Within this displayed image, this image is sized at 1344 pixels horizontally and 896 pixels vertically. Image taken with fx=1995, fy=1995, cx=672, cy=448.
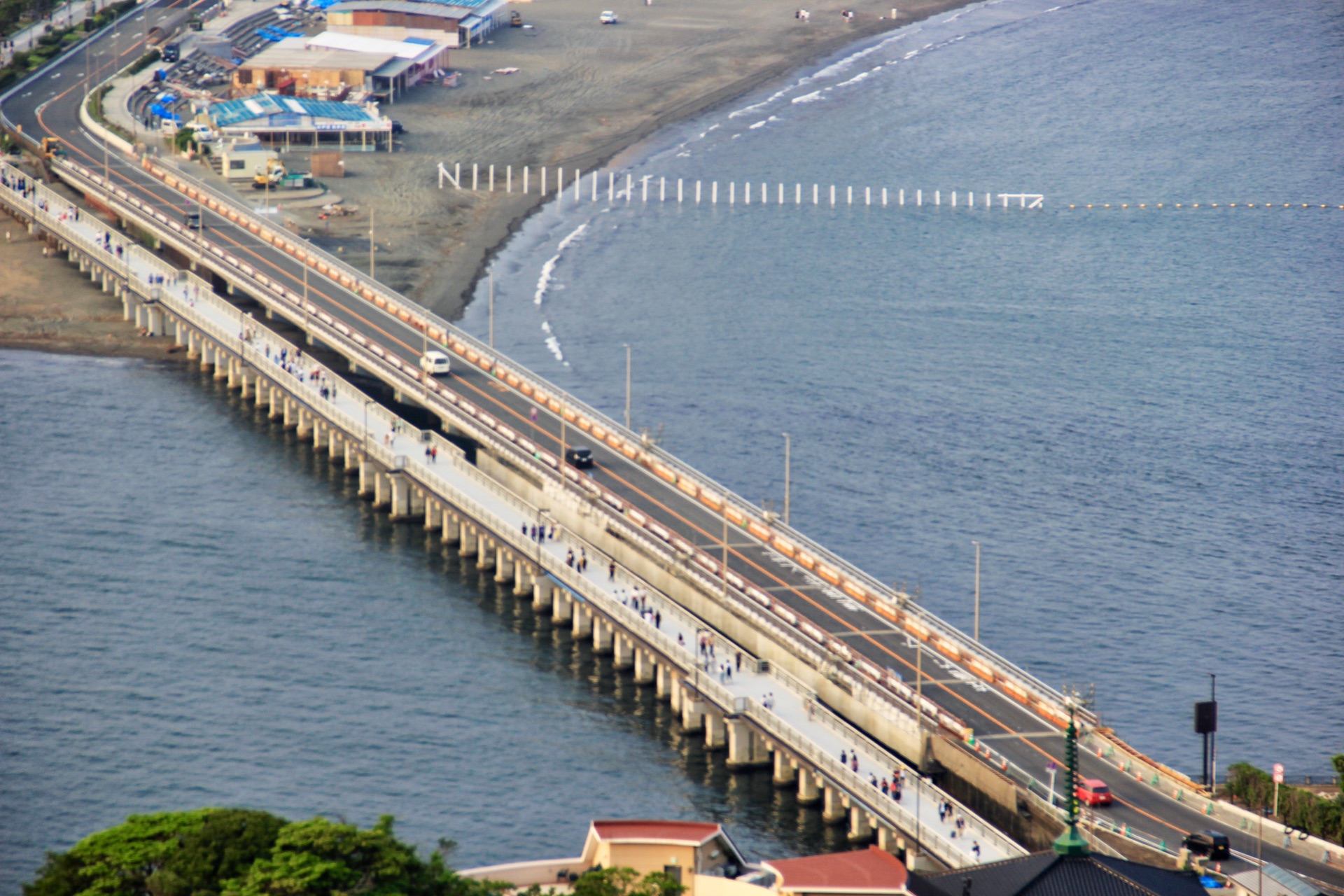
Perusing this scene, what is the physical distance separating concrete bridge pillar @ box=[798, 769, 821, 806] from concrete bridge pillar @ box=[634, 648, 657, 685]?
1372 centimetres

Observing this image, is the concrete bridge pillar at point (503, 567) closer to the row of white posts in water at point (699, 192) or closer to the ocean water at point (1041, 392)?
the ocean water at point (1041, 392)

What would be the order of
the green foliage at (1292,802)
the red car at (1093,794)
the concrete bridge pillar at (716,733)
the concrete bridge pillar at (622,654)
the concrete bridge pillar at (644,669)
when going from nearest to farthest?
the green foliage at (1292,802)
the red car at (1093,794)
the concrete bridge pillar at (716,733)
the concrete bridge pillar at (644,669)
the concrete bridge pillar at (622,654)

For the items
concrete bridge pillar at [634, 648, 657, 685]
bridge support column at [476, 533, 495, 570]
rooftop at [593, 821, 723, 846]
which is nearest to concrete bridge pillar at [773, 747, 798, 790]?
concrete bridge pillar at [634, 648, 657, 685]

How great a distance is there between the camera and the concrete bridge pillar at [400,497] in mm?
121375

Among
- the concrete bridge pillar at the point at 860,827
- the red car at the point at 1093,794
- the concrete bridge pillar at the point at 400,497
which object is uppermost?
the concrete bridge pillar at the point at 400,497

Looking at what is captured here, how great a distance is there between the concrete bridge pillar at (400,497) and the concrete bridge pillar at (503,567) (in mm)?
10660

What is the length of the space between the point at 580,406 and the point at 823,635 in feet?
115

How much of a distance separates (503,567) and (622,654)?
42.5 feet

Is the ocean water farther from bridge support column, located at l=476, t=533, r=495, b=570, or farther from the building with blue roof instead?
the building with blue roof

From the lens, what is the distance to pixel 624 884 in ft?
213

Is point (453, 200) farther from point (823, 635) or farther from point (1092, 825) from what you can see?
point (1092, 825)

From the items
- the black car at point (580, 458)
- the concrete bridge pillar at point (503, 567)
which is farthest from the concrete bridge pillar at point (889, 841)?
the black car at point (580, 458)

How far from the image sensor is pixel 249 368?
140 meters

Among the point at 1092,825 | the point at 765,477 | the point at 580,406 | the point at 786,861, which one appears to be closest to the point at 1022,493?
the point at 765,477
